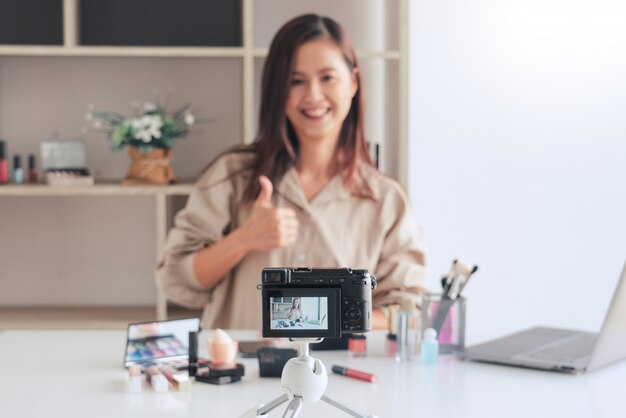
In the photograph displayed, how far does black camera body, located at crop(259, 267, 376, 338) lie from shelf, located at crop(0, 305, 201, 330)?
1846 millimetres

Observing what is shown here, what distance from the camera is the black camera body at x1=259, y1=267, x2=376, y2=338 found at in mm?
1301

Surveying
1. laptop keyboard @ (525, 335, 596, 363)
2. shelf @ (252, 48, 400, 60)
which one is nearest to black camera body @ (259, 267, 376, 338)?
laptop keyboard @ (525, 335, 596, 363)

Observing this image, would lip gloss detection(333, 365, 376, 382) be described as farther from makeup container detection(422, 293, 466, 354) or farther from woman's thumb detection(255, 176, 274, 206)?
woman's thumb detection(255, 176, 274, 206)

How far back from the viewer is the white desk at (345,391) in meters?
1.49

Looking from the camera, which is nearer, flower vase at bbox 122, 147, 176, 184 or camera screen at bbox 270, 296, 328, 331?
camera screen at bbox 270, 296, 328, 331

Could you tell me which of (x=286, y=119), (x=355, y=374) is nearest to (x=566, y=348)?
A: (x=355, y=374)

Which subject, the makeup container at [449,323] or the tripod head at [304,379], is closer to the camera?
the tripod head at [304,379]

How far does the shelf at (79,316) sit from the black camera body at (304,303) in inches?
72.7

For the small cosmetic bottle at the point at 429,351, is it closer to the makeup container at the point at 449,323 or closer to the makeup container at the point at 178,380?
the makeup container at the point at 449,323

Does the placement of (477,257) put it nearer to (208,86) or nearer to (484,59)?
(484,59)

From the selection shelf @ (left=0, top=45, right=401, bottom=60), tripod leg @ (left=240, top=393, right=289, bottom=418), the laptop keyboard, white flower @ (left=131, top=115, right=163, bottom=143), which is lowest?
the laptop keyboard

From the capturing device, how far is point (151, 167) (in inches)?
122

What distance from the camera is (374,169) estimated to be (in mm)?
2666

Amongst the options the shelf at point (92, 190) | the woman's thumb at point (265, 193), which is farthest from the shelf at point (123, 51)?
the woman's thumb at point (265, 193)
